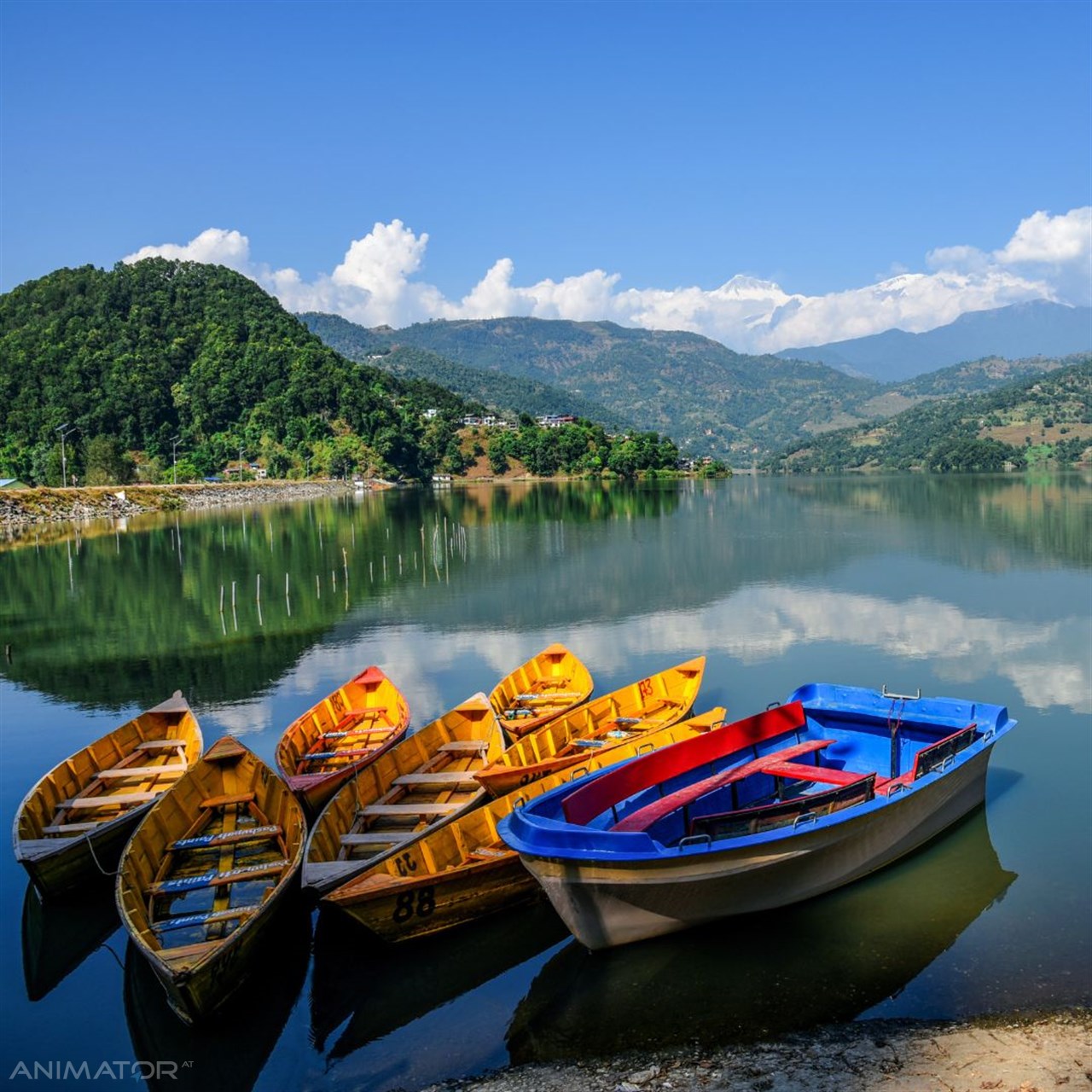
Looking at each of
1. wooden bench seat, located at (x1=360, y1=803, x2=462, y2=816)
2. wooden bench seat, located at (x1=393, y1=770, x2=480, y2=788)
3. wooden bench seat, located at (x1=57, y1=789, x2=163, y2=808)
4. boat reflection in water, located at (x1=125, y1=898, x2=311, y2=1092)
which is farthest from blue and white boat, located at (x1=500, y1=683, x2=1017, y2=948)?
wooden bench seat, located at (x1=57, y1=789, x2=163, y2=808)

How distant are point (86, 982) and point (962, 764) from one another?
45.0 feet

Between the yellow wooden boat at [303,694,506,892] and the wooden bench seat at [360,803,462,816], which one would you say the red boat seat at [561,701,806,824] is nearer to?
the yellow wooden boat at [303,694,506,892]

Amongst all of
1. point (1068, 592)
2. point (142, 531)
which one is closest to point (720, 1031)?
point (1068, 592)

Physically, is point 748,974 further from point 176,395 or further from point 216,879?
point 176,395

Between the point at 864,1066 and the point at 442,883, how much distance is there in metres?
5.55

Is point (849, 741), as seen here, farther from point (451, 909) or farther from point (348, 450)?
point (348, 450)

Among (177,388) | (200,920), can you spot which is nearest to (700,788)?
(200,920)

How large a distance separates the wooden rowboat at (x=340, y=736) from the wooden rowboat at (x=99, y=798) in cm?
205

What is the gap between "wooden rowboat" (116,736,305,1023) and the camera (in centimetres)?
1058

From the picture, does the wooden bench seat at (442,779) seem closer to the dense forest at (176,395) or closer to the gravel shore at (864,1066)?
the gravel shore at (864,1066)

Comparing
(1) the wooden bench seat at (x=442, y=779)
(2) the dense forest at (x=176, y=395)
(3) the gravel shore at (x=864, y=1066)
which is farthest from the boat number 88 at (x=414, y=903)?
(2) the dense forest at (x=176, y=395)

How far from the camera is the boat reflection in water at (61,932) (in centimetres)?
1273

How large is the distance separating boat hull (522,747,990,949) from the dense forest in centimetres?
13330

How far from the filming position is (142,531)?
80.2m
